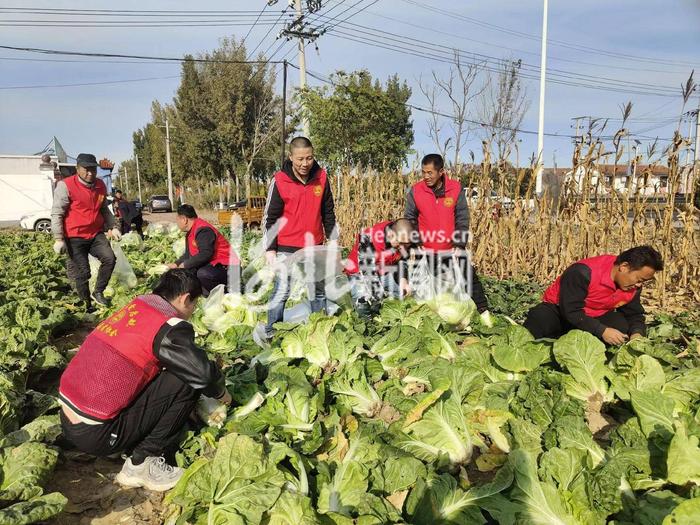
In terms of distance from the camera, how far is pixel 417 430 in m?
2.96

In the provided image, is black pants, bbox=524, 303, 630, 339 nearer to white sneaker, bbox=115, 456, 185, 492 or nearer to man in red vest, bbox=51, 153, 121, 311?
white sneaker, bbox=115, 456, 185, 492

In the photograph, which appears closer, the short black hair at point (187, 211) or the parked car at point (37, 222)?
the short black hair at point (187, 211)

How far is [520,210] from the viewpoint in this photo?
835 centimetres

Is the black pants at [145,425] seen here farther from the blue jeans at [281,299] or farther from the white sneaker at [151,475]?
the blue jeans at [281,299]

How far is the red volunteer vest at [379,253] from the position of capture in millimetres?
5203

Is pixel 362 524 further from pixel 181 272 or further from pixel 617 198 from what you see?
pixel 617 198

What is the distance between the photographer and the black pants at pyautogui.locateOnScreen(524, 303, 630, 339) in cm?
430

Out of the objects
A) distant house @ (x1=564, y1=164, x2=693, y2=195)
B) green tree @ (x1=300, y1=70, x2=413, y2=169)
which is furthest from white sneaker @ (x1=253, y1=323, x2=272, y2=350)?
green tree @ (x1=300, y1=70, x2=413, y2=169)

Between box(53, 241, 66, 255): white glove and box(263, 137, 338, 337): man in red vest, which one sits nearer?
box(263, 137, 338, 337): man in red vest

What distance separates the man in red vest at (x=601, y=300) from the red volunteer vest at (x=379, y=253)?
1.54m

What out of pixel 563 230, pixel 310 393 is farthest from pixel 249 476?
pixel 563 230

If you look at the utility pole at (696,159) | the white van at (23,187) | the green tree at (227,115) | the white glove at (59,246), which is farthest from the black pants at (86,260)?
the green tree at (227,115)

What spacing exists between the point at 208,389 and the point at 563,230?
6.62 metres

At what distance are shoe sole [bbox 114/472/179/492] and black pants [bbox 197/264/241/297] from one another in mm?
3299
